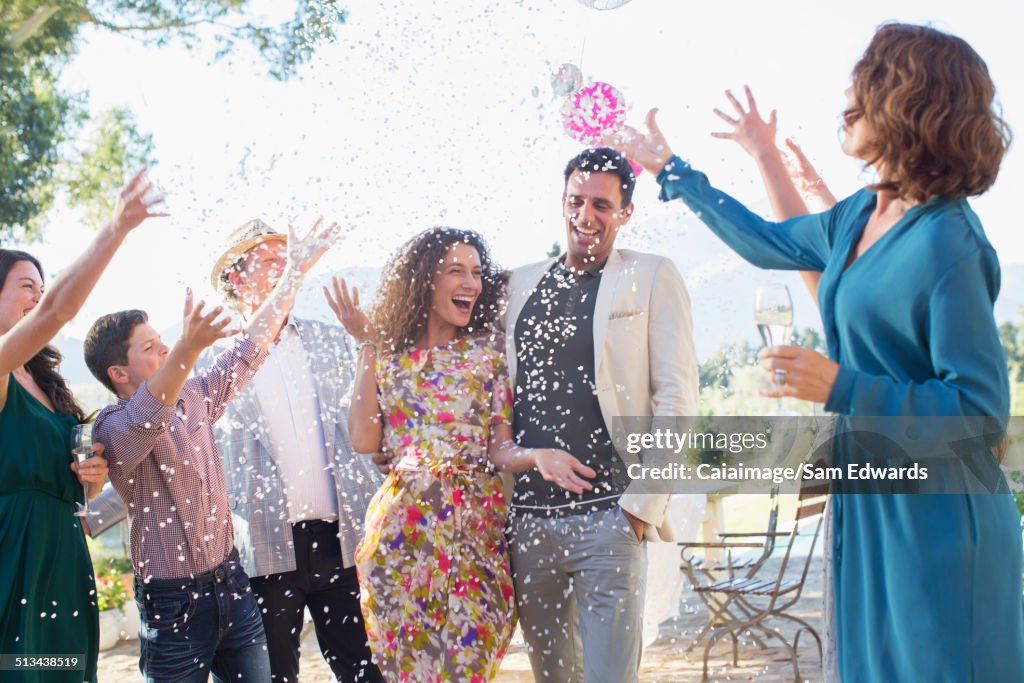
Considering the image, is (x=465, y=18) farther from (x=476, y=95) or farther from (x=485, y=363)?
(x=485, y=363)

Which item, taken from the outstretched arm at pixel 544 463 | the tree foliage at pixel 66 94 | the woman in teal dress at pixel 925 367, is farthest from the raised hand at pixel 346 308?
the tree foliage at pixel 66 94

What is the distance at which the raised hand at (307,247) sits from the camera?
110 inches

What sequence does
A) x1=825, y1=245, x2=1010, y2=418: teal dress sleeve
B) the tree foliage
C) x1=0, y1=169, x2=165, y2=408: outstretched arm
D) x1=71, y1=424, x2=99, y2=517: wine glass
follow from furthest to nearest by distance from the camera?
the tree foliage, x1=71, y1=424, x2=99, y2=517: wine glass, x1=0, y1=169, x2=165, y2=408: outstretched arm, x1=825, y1=245, x2=1010, y2=418: teal dress sleeve

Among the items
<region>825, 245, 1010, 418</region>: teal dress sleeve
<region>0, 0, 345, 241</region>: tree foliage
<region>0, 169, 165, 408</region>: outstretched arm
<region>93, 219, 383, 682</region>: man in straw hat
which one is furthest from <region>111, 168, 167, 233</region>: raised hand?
<region>0, 0, 345, 241</region>: tree foliage

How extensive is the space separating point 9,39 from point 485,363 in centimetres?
703

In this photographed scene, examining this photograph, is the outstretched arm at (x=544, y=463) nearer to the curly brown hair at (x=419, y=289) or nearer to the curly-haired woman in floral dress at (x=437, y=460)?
the curly-haired woman in floral dress at (x=437, y=460)

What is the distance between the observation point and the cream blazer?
2.75 meters

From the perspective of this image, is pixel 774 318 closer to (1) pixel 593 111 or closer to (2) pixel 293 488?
(1) pixel 593 111

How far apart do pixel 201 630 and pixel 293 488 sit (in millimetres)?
552

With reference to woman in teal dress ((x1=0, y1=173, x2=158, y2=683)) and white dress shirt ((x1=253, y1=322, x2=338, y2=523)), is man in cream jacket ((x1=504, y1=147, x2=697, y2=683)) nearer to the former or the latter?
white dress shirt ((x1=253, y1=322, x2=338, y2=523))

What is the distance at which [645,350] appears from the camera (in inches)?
111

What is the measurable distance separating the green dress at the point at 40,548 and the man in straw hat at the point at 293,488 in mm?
557

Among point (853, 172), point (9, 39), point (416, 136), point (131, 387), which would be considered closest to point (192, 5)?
point (9, 39)

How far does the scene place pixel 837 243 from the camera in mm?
1794
